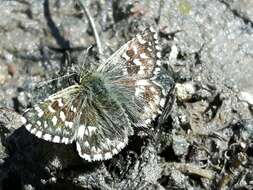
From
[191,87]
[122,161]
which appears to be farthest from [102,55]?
[122,161]

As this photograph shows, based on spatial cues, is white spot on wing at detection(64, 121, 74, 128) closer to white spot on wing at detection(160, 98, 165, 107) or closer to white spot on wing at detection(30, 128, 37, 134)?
white spot on wing at detection(30, 128, 37, 134)

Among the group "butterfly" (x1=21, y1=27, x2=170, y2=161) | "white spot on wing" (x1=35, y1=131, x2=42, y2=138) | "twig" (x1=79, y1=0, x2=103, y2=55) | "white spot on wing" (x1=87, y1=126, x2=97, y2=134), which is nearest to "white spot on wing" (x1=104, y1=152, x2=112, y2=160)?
"butterfly" (x1=21, y1=27, x2=170, y2=161)

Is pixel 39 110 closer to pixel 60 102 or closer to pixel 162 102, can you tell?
pixel 60 102

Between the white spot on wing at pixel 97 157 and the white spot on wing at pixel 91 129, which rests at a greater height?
the white spot on wing at pixel 91 129

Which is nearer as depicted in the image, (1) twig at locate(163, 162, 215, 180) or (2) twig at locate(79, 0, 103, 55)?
(1) twig at locate(163, 162, 215, 180)

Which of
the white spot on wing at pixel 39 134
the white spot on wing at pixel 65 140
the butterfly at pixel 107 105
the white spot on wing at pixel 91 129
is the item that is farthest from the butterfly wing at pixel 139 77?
the white spot on wing at pixel 39 134

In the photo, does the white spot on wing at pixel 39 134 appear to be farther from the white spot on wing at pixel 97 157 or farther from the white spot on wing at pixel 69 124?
the white spot on wing at pixel 97 157

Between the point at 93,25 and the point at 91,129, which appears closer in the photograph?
the point at 91,129

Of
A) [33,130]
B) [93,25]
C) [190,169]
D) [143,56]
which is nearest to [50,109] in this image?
[33,130]
